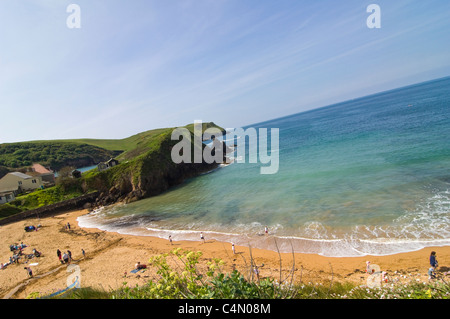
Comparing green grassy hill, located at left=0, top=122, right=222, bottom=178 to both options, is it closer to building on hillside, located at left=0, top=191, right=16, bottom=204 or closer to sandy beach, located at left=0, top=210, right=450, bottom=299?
building on hillside, located at left=0, top=191, right=16, bottom=204

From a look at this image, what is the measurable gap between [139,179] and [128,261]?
2533 centimetres

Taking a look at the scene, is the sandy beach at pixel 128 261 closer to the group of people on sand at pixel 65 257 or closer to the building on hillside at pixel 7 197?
the group of people on sand at pixel 65 257

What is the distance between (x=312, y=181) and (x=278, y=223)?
1210 cm

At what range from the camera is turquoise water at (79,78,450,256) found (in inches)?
675

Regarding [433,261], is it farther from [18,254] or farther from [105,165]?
[105,165]

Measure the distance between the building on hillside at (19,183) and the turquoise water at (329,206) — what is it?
23.6 m

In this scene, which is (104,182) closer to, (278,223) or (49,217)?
(49,217)

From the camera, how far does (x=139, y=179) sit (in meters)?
43.7

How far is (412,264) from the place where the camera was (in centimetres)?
1351

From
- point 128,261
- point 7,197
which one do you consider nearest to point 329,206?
point 128,261

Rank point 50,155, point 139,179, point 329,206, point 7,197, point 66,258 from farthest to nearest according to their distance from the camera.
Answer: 1. point 50,155
2. point 139,179
3. point 7,197
4. point 329,206
5. point 66,258

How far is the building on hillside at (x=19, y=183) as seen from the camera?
1900 inches

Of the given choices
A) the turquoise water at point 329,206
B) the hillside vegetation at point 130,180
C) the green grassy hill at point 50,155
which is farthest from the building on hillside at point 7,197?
the green grassy hill at point 50,155

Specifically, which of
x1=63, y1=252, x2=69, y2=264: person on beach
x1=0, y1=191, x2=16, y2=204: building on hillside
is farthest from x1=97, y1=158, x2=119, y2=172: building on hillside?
x1=63, y1=252, x2=69, y2=264: person on beach
